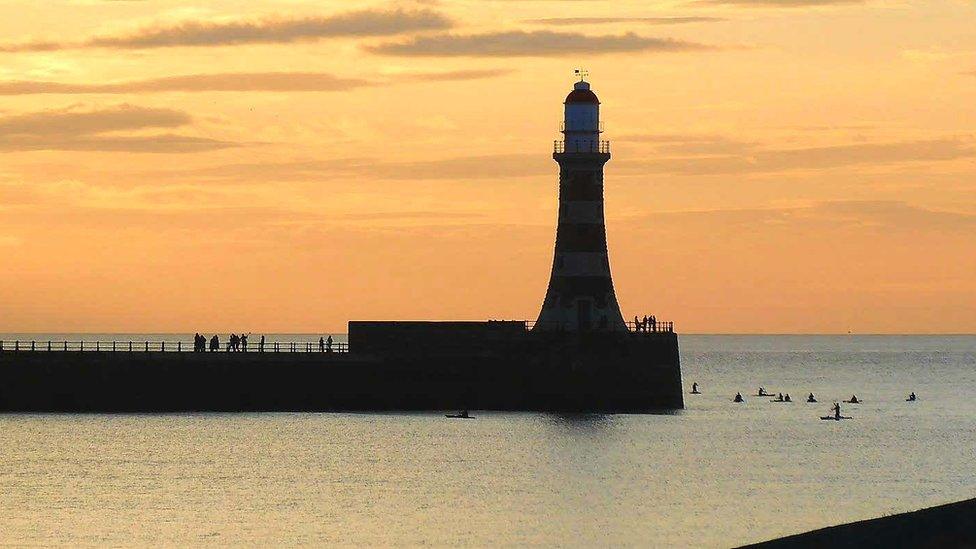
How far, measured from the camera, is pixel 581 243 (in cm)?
9662

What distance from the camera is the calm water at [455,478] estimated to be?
195 feet

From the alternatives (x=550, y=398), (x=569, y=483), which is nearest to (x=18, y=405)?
(x=550, y=398)

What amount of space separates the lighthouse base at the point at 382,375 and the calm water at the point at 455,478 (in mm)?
1209

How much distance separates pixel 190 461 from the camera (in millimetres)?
77500

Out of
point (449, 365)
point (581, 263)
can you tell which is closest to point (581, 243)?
point (581, 263)

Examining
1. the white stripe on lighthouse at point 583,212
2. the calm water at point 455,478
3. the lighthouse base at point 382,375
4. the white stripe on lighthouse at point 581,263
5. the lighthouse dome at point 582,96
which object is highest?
the lighthouse dome at point 582,96

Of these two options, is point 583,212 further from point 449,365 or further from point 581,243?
point 449,365

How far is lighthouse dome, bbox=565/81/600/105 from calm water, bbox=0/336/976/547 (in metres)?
14.8

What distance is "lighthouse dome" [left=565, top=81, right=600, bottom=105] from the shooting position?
99.3 m

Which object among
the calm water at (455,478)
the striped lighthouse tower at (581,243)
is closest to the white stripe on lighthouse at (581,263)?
the striped lighthouse tower at (581,243)

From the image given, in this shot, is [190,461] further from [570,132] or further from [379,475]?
[570,132]

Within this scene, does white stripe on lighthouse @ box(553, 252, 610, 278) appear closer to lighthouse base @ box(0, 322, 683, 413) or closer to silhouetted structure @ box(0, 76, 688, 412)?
silhouetted structure @ box(0, 76, 688, 412)

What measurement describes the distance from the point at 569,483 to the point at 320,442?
50.5ft

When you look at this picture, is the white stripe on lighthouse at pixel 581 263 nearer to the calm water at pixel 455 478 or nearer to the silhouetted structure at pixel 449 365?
the silhouetted structure at pixel 449 365
